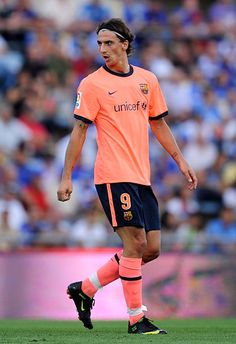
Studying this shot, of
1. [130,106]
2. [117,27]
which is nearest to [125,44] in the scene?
[117,27]

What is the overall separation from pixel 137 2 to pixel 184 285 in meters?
7.35

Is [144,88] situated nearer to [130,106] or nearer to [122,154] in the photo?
[130,106]

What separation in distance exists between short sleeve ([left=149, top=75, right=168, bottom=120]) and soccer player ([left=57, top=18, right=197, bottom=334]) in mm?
107

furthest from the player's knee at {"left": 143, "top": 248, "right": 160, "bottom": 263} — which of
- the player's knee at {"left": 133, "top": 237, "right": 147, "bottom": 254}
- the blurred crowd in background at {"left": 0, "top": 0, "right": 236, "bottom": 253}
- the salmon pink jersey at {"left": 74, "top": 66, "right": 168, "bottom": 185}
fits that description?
the blurred crowd in background at {"left": 0, "top": 0, "right": 236, "bottom": 253}

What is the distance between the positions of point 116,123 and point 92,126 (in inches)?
319

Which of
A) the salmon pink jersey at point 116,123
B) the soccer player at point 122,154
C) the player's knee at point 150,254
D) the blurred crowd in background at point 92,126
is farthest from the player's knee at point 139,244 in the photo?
the blurred crowd in background at point 92,126

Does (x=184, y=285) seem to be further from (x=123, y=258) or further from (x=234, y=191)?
(x=123, y=258)

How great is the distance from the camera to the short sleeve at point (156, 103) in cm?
800

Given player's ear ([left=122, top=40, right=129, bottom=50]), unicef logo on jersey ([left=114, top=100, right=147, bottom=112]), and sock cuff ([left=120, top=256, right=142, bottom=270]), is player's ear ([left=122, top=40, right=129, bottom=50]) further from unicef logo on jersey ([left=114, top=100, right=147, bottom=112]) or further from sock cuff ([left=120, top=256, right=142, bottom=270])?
sock cuff ([left=120, top=256, right=142, bottom=270])

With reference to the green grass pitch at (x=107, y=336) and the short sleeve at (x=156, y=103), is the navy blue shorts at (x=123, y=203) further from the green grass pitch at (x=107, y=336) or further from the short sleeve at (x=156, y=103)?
the green grass pitch at (x=107, y=336)

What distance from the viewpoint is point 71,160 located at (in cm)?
770

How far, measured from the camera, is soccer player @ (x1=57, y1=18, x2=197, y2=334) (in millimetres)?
7645

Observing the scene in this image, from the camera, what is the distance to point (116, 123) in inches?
303

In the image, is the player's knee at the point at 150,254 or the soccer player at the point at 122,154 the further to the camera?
the player's knee at the point at 150,254
